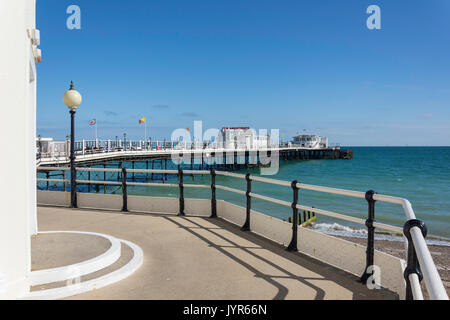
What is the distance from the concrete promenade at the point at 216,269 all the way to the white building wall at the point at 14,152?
2.28ft

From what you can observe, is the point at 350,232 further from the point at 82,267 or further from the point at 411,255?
the point at 82,267

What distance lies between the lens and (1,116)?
2922 millimetres

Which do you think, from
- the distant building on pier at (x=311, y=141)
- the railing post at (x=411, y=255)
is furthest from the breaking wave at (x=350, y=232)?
the distant building on pier at (x=311, y=141)

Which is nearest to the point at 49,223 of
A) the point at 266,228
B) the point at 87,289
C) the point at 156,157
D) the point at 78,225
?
the point at 78,225

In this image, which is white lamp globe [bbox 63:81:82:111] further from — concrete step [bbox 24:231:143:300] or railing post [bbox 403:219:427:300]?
railing post [bbox 403:219:427:300]

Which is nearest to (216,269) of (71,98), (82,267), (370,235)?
(82,267)

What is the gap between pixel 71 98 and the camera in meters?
8.45

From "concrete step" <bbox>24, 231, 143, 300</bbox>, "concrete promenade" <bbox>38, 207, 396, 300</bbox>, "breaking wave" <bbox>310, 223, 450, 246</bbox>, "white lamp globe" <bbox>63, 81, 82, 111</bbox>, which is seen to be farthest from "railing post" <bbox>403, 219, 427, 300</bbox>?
"breaking wave" <bbox>310, 223, 450, 246</bbox>

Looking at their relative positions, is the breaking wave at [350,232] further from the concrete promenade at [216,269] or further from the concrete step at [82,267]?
the concrete step at [82,267]

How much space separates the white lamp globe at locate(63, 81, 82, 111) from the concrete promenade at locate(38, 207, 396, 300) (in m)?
3.34

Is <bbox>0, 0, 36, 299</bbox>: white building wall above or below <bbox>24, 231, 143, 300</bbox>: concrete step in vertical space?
above

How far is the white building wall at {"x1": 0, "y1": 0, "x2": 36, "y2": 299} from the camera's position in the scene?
294cm

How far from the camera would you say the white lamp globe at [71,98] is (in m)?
8.42
